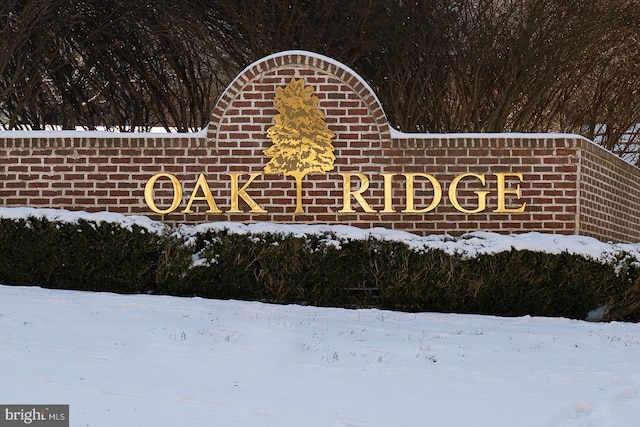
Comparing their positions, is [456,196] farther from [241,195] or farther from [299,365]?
[299,365]

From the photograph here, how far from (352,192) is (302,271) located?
143 centimetres

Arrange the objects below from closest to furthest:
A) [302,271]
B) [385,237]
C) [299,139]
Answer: [302,271] → [385,237] → [299,139]

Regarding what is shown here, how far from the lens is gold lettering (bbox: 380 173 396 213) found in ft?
39.5

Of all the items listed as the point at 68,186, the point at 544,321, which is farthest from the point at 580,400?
the point at 68,186

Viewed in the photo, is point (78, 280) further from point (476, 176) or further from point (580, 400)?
point (580, 400)

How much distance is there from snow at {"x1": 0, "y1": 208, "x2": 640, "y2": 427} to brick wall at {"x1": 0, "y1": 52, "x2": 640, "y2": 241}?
3.57 ft

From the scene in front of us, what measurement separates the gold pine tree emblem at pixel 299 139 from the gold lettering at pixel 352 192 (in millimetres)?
235

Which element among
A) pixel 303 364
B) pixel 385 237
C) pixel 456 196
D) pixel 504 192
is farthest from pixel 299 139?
pixel 303 364

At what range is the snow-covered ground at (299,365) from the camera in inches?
250

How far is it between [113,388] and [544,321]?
5384mm

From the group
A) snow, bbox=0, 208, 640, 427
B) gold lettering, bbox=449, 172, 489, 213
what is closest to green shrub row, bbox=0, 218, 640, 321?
snow, bbox=0, 208, 640, 427

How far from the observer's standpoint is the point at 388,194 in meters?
12.1

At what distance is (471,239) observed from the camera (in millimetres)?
11391

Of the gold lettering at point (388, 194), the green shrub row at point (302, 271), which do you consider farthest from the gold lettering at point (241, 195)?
the gold lettering at point (388, 194)
